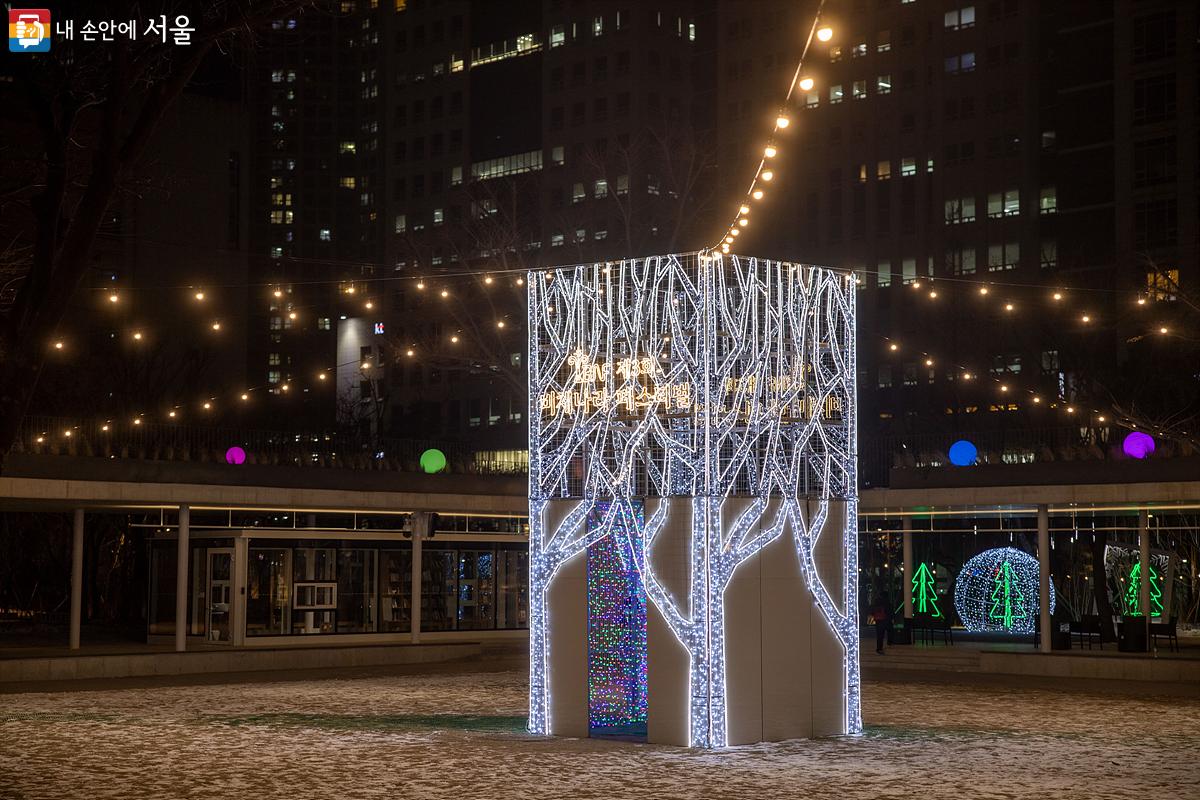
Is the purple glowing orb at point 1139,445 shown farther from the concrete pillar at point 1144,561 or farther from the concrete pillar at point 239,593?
the concrete pillar at point 239,593

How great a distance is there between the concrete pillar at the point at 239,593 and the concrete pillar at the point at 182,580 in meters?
0.99

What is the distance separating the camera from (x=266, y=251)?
559 feet

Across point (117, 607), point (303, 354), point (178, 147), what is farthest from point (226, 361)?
point (303, 354)

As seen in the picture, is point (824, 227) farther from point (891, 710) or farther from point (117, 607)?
point (891, 710)

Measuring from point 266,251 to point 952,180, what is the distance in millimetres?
103783

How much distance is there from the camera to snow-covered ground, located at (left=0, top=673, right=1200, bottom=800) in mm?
12523

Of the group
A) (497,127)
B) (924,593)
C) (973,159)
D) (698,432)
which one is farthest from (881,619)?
(497,127)

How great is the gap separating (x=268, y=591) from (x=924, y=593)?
15144 millimetres

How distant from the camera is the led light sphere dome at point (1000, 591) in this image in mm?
31469

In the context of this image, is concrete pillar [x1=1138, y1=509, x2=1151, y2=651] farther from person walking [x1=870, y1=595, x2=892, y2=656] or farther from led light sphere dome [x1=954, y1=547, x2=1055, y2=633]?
person walking [x1=870, y1=595, x2=892, y2=656]

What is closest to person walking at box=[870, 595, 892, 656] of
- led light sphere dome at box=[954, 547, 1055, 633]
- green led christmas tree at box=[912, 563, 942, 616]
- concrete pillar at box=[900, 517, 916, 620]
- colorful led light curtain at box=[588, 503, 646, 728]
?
concrete pillar at box=[900, 517, 916, 620]

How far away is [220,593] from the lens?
28906mm

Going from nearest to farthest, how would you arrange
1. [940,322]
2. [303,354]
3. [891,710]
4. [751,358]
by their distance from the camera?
[751,358] → [891,710] → [940,322] → [303,354]

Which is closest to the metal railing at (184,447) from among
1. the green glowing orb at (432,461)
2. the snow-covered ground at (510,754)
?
the green glowing orb at (432,461)
